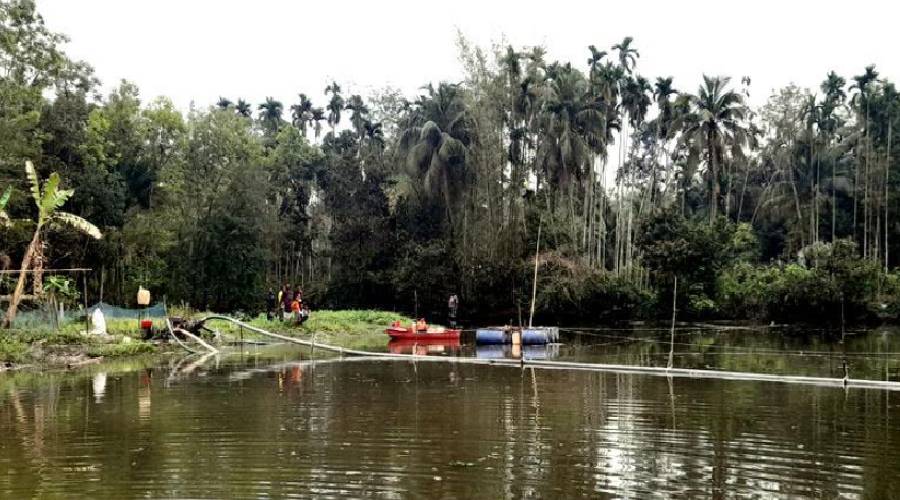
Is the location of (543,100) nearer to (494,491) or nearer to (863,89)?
(863,89)

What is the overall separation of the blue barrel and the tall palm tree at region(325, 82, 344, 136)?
44.3 m

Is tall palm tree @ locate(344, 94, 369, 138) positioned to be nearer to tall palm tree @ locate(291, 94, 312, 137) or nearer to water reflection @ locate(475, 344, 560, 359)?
tall palm tree @ locate(291, 94, 312, 137)

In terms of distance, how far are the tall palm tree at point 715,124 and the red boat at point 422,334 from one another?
21.3 m

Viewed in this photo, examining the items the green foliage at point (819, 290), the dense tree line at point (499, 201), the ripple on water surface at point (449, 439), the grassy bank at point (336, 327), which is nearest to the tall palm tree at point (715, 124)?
the dense tree line at point (499, 201)

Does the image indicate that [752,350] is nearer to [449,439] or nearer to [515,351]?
[515,351]

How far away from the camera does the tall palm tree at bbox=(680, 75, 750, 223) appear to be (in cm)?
4372

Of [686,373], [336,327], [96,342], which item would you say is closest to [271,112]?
[336,327]

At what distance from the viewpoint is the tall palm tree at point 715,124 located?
43.7 m

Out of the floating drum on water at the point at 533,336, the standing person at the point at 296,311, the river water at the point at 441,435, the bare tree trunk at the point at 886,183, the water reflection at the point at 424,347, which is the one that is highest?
the bare tree trunk at the point at 886,183

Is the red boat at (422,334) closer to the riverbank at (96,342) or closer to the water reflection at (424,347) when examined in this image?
the water reflection at (424,347)

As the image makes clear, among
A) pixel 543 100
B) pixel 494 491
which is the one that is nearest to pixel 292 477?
pixel 494 491

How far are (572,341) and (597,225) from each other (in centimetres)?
2457

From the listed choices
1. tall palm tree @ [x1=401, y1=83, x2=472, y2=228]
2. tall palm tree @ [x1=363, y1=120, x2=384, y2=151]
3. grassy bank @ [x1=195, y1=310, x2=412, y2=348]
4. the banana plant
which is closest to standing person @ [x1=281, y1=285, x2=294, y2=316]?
grassy bank @ [x1=195, y1=310, x2=412, y2=348]

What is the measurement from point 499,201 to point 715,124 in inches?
498
